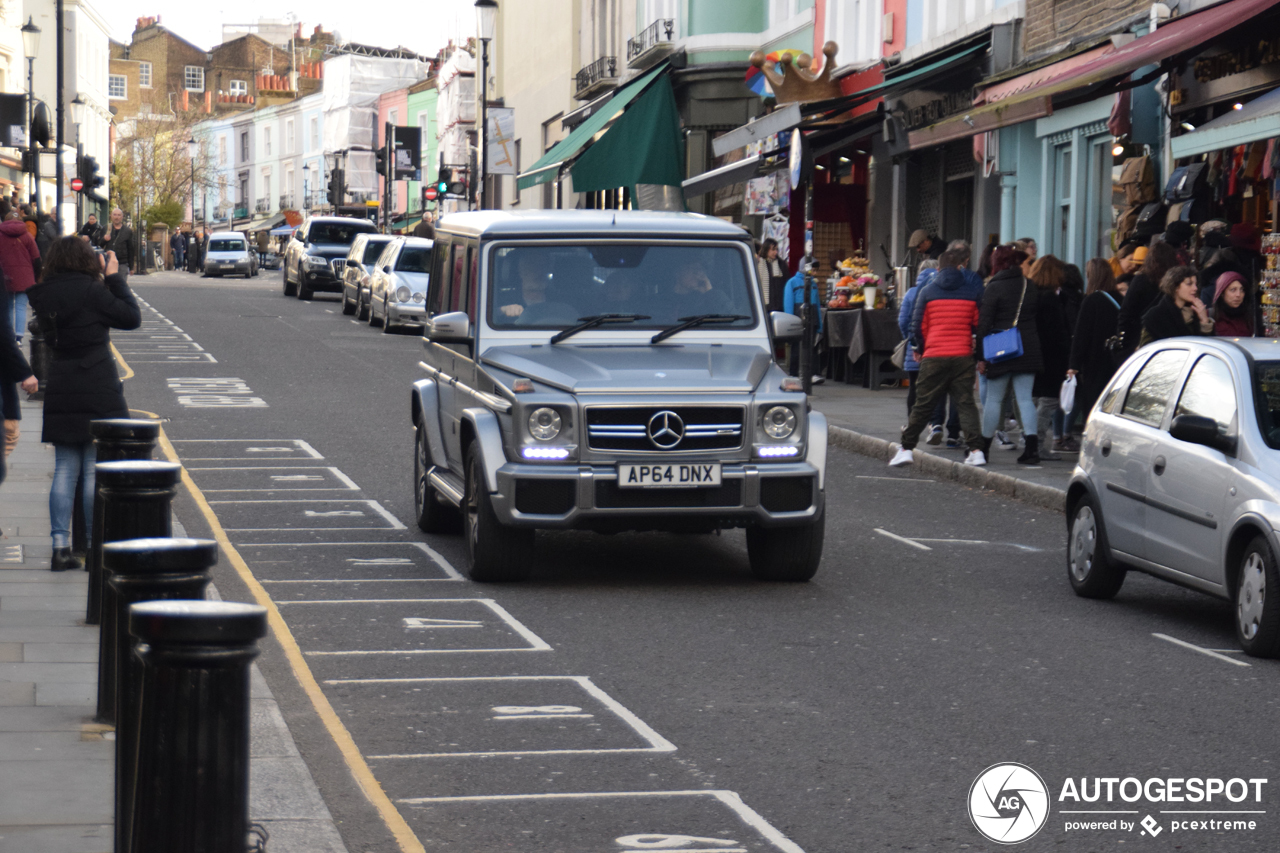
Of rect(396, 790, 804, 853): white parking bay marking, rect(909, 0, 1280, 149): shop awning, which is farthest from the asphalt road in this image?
rect(909, 0, 1280, 149): shop awning

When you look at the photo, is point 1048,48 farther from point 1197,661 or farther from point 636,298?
point 1197,661

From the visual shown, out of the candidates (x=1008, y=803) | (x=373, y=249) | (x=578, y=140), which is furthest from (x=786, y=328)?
(x=373, y=249)

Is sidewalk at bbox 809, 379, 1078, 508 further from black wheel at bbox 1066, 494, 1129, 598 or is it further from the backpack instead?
black wheel at bbox 1066, 494, 1129, 598

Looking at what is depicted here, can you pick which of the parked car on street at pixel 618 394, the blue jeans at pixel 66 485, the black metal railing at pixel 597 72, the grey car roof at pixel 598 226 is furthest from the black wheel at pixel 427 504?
the black metal railing at pixel 597 72

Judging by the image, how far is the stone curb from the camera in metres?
14.0

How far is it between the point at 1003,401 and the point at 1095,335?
120 centimetres

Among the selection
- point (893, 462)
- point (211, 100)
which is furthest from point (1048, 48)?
point (211, 100)

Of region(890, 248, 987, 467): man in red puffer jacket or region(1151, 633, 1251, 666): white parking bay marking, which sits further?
region(890, 248, 987, 467): man in red puffer jacket

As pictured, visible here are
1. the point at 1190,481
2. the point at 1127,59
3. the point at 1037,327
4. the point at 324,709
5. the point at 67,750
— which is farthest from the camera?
the point at 1037,327

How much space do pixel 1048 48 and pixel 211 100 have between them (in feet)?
339

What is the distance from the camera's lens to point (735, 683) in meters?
7.64

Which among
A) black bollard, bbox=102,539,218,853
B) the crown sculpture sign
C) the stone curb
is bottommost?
the stone curb

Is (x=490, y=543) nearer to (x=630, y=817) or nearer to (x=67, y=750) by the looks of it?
(x=67, y=750)

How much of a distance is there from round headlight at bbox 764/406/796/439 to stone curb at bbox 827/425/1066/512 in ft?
13.8
